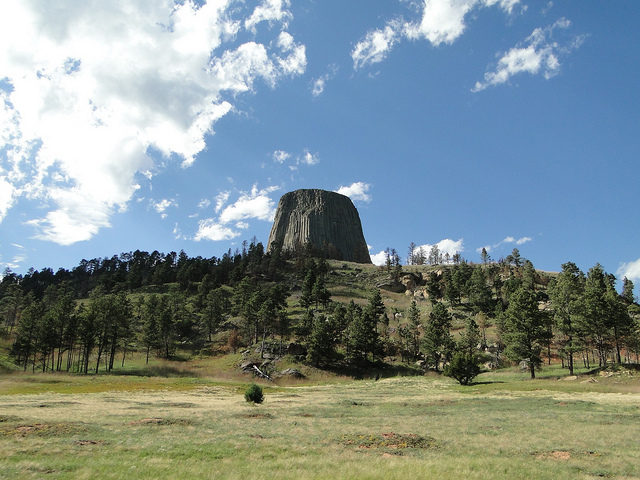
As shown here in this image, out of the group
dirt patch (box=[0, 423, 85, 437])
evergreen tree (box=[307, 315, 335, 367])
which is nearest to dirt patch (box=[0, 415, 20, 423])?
dirt patch (box=[0, 423, 85, 437])

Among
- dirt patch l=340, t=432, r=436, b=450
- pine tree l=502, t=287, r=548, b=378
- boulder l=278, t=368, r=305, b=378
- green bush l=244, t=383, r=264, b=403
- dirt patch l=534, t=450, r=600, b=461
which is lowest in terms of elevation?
boulder l=278, t=368, r=305, b=378

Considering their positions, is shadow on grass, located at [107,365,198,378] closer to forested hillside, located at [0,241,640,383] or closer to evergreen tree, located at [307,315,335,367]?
forested hillside, located at [0,241,640,383]

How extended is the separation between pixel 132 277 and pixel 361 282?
10499 centimetres

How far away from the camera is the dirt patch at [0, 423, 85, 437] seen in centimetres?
2103

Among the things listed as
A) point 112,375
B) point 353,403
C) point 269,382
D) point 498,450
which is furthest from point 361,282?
point 498,450

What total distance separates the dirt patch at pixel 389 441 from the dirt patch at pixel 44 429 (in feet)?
54.5

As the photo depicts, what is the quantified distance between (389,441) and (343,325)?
258 ft

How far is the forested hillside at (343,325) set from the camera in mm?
67250

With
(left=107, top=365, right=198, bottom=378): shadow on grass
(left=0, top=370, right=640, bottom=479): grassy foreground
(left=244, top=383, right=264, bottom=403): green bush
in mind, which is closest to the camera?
(left=0, top=370, right=640, bottom=479): grassy foreground

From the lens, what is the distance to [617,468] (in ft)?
51.9

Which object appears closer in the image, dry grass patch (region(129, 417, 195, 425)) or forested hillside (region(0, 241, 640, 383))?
dry grass patch (region(129, 417, 195, 425))

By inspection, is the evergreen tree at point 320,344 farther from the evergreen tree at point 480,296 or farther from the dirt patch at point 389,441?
the dirt patch at point 389,441

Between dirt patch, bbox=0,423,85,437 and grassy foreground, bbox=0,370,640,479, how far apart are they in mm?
53

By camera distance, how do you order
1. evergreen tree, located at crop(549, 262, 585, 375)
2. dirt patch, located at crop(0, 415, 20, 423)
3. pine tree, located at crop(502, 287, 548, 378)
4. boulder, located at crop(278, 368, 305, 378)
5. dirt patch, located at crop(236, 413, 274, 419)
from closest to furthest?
dirt patch, located at crop(0, 415, 20, 423) → dirt patch, located at crop(236, 413, 274, 419) → evergreen tree, located at crop(549, 262, 585, 375) → pine tree, located at crop(502, 287, 548, 378) → boulder, located at crop(278, 368, 305, 378)
